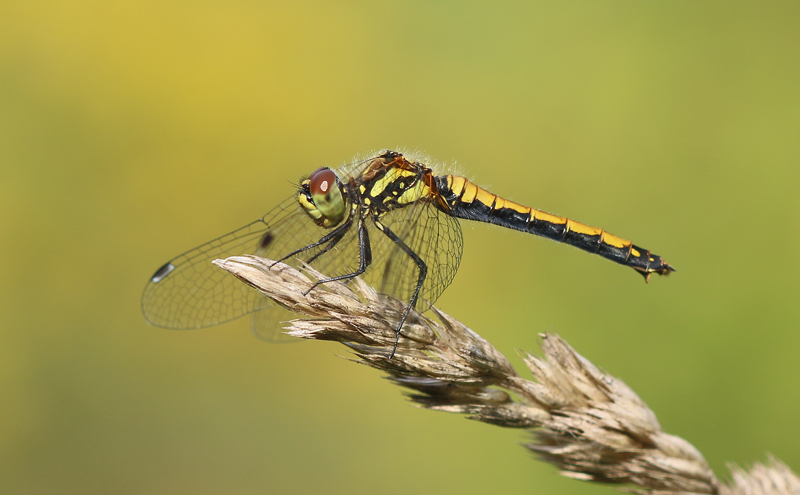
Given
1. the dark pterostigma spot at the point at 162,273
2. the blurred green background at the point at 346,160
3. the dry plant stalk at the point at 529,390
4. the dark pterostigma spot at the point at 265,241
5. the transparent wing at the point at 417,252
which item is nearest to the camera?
the dry plant stalk at the point at 529,390

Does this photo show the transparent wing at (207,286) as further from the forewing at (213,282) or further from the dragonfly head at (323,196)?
the dragonfly head at (323,196)

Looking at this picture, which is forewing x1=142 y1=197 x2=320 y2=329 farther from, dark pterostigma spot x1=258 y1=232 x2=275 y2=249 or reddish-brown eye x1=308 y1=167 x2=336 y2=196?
reddish-brown eye x1=308 y1=167 x2=336 y2=196

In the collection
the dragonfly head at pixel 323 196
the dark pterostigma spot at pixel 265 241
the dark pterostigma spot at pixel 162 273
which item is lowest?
the dark pterostigma spot at pixel 162 273

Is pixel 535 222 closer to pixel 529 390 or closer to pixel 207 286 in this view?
pixel 529 390

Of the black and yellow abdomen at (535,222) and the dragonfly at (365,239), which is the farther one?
the black and yellow abdomen at (535,222)

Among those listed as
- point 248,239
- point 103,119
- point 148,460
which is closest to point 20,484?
point 148,460

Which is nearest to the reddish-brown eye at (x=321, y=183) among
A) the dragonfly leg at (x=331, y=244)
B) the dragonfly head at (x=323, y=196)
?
the dragonfly head at (x=323, y=196)

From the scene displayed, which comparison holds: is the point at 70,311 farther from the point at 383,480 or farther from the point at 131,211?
the point at 383,480

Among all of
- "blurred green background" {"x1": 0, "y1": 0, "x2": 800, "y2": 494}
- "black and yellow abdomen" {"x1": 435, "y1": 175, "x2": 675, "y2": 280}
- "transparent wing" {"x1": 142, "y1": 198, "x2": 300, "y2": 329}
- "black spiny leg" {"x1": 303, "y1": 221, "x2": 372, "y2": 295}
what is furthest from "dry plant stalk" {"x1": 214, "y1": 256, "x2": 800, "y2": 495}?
"blurred green background" {"x1": 0, "y1": 0, "x2": 800, "y2": 494}

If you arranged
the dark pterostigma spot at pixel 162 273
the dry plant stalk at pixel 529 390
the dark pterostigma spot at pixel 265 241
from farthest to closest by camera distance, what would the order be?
the dark pterostigma spot at pixel 265 241 → the dark pterostigma spot at pixel 162 273 → the dry plant stalk at pixel 529 390
